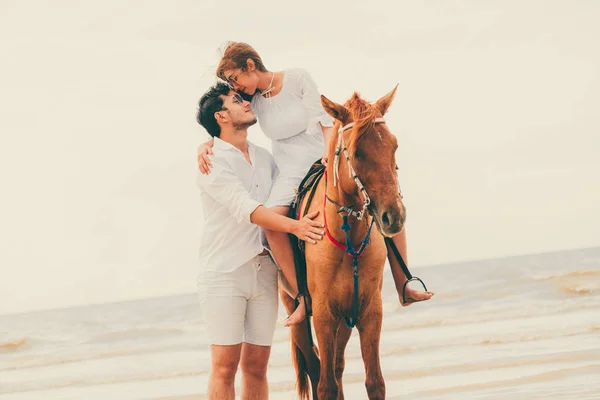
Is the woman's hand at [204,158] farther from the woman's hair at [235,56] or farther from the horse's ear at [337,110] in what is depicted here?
the horse's ear at [337,110]

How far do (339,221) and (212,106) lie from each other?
993 mm

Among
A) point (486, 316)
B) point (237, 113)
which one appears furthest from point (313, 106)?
point (486, 316)

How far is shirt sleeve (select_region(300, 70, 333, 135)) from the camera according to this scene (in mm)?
4504

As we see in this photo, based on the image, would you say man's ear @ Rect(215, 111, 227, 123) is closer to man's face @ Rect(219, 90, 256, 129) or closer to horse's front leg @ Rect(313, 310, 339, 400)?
man's face @ Rect(219, 90, 256, 129)

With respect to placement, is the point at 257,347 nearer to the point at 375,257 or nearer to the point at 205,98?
the point at 375,257

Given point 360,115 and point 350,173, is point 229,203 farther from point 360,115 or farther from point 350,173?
point 360,115

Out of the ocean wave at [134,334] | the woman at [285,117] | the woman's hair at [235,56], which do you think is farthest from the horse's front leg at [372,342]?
the ocean wave at [134,334]

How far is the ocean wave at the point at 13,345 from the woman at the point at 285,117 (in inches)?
485

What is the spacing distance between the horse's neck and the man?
0.49 metres

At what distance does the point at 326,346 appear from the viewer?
13.6 ft

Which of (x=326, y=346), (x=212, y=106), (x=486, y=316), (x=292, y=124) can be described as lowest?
(x=486, y=316)

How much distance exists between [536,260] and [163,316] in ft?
38.8

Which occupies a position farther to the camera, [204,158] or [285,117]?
[285,117]

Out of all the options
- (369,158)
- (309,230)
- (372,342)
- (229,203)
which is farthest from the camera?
(229,203)
